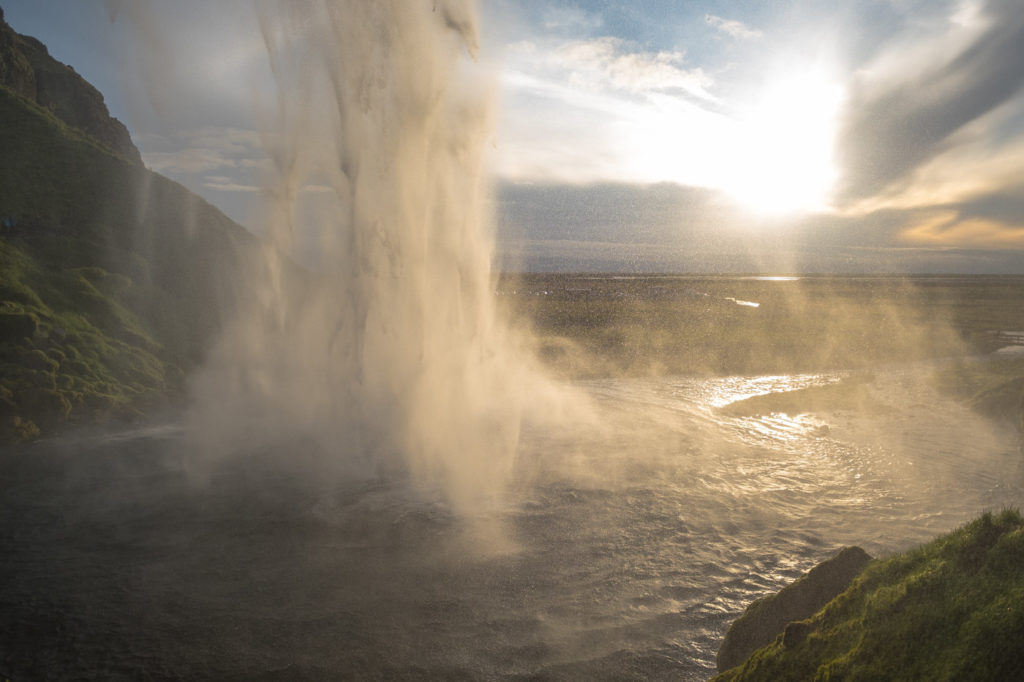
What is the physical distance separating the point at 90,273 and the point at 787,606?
35223 mm

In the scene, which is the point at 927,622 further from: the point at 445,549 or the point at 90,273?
the point at 90,273

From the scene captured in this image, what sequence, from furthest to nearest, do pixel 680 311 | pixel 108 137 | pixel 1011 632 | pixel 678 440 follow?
pixel 680 311
pixel 108 137
pixel 678 440
pixel 1011 632

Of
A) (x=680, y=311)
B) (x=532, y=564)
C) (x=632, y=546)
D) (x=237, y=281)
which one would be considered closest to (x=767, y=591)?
(x=632, y=546)

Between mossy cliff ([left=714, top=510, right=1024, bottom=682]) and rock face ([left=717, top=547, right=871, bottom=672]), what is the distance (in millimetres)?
1297

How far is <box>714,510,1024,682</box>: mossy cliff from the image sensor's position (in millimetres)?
4469

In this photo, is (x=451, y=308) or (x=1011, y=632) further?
(x=451, y=308)

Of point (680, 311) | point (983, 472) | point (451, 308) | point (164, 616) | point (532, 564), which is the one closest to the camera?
point (164, 616)

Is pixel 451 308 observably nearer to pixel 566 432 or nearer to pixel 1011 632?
pixel 566 432

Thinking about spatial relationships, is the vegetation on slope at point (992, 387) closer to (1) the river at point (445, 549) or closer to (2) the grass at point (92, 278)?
(1) the river at point (445, 549)

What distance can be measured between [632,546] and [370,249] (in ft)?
45.7

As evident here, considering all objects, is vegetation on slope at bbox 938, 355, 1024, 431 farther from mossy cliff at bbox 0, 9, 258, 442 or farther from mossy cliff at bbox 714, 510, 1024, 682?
mossy cliff at bbox 0, 9, 258, 442

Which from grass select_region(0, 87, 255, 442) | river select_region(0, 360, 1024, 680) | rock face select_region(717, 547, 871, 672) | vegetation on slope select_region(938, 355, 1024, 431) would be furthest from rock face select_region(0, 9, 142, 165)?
vegetation on slope select_region(938, 355, 1024, 431)

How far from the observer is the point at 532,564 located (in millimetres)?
11172

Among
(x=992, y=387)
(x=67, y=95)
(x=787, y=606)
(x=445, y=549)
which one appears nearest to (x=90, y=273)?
(x=445, y=549)
